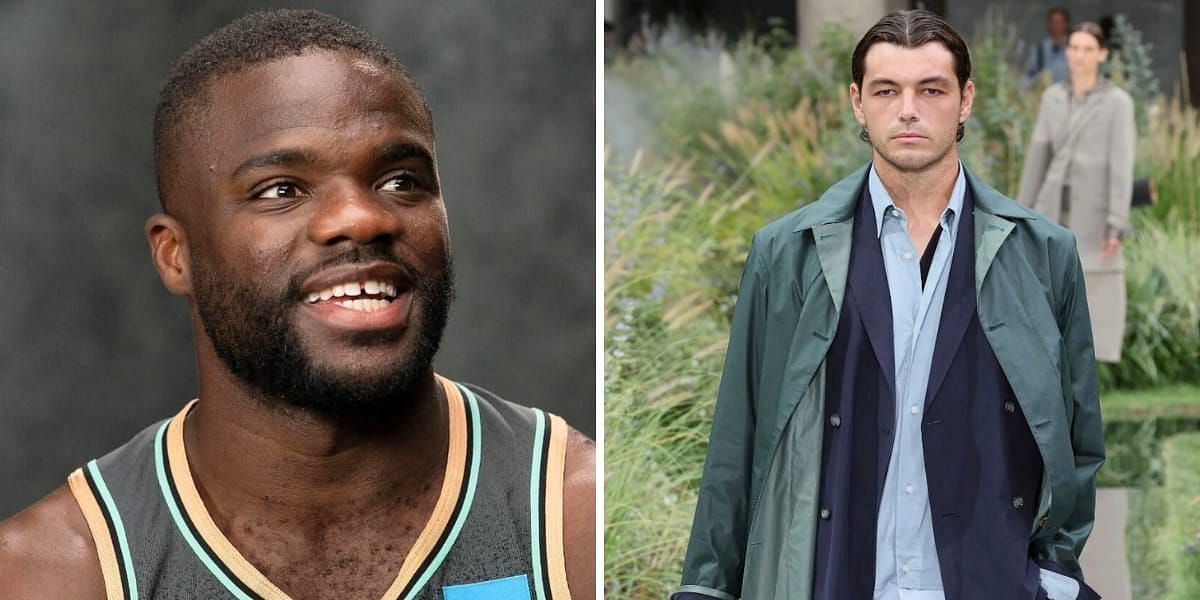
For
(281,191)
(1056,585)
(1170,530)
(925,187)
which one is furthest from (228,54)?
(1170,530)

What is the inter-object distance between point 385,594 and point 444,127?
881mm

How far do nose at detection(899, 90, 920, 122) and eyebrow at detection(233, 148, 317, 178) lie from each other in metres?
1.06

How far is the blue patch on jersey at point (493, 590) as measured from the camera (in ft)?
9.93

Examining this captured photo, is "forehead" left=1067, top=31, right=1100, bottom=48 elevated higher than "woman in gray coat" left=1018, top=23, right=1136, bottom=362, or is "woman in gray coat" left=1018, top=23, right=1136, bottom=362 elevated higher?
"forehead" left=1067, top=31, right=1100, bottom=48

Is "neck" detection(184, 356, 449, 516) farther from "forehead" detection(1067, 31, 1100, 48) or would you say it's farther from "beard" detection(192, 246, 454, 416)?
"forehead" detection(1067, 31, 1100, 48)

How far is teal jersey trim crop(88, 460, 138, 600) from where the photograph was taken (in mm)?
2885

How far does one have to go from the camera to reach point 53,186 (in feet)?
9.82

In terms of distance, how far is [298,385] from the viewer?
2951mm

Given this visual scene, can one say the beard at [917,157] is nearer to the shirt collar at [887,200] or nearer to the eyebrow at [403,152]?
the shirt collar at [887,200]

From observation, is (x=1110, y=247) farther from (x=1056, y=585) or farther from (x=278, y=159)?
(x=278, y=159)

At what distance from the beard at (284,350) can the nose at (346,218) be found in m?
0.03

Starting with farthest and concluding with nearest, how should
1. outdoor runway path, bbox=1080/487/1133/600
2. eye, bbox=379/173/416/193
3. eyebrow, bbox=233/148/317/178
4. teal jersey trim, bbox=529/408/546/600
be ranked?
outdoor runway path, bbox=1080/487/1133/600 < teal jersey trim, bbox=529/408/546/600 < eye, bbox=379/173/416/193 < eyebrow, bbox=233/148/317/178

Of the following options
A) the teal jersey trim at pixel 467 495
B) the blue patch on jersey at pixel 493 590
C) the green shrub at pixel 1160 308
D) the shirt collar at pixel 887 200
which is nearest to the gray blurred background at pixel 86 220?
the teal jersey trim at pixel 467 495

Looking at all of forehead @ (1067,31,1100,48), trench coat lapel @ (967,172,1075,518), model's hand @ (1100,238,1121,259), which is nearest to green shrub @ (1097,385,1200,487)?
model's hand @ (1100,238,1121,259)
